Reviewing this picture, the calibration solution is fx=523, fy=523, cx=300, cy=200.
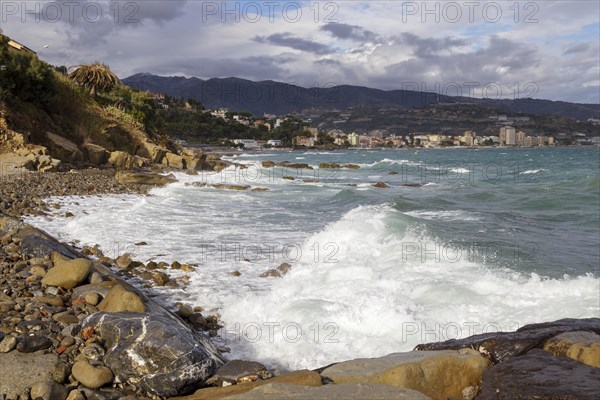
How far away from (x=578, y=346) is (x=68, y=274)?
18.3 ft

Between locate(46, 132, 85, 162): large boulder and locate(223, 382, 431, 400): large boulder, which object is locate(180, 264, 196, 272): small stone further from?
locate(46, 132, 85, 162): large boulder

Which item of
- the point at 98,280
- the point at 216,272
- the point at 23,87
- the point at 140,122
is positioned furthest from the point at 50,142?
the point at 98,280

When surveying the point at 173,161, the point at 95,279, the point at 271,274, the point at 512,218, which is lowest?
the point at 512,218

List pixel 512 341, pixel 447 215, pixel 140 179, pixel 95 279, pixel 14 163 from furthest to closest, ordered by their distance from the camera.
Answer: pixel 140 179, pixel 14 163, pixel 447 215, pixel 95 279, pixel 512 341

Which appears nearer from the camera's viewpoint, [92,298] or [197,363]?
[197,363]

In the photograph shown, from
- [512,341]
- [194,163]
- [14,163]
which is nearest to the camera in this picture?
[512,341]

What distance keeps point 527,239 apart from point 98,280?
1053 cm

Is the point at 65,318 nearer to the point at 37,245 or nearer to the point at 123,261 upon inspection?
the point at 37,245

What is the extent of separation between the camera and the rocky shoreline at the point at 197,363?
13.5 feet

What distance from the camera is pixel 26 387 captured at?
412 cm

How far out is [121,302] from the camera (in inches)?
223

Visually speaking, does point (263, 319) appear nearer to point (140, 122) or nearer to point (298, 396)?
point (298, 396)

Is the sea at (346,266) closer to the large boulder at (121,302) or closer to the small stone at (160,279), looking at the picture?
the small stone at (160,279)

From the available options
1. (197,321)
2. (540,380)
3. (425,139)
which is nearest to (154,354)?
(197,321)
